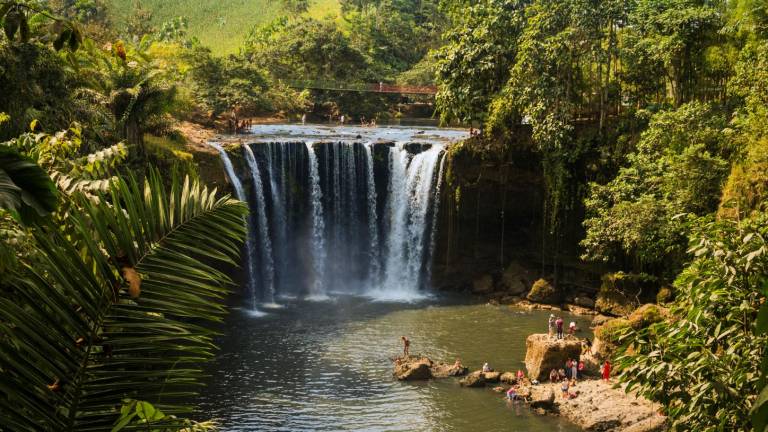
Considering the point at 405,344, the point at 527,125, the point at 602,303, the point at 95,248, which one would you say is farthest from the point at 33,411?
the point at 527,125

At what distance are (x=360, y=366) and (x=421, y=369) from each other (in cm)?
196

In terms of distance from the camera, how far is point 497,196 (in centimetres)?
3381

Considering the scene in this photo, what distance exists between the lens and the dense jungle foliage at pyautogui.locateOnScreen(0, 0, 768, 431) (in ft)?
11.5

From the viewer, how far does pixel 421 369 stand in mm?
22922

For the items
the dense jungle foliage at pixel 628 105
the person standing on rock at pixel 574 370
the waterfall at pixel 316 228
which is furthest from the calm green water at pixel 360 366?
the dense jungle foliage at pixel 628 105

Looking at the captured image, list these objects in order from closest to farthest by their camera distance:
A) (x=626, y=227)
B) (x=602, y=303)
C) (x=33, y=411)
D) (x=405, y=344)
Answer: (x=33, y=411) < (x=405, y=344) < (x=626, y=227) < (x=602, y=303)

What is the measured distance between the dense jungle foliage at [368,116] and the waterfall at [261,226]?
6.08ft

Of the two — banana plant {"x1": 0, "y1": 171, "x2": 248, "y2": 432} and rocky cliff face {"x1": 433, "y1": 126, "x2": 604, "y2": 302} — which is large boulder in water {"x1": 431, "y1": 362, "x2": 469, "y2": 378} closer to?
rocky cliff face {"x1": 433, "y1": 126, "x2": 604, "y2": 302}

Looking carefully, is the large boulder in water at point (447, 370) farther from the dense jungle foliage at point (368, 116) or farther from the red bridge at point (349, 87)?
the red bridge at point (349, 87)

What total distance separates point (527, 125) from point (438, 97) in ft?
13.7

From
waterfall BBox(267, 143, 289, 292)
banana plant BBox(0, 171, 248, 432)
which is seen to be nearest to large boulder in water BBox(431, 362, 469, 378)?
waterfall BBox(267, 143, 289, 292)

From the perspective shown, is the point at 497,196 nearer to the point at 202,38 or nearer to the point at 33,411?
the point at 33,411

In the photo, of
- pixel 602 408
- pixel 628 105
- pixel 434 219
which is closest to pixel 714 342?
pixel 602 408

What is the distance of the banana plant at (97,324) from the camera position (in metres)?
3.33
